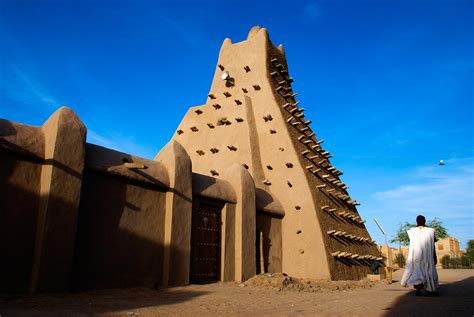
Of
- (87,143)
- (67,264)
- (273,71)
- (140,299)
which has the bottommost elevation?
(140,299)

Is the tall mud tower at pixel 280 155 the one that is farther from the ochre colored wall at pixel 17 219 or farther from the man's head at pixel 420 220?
the ochre colored wall at pixel 17 219

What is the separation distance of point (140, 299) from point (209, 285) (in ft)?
10.6

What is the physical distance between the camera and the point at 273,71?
19172 mm

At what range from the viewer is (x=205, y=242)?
11.8 meters

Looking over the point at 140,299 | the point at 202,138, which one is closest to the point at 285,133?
the point at 202,138

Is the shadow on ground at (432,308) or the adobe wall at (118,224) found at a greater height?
the adobe wall at (118,224)

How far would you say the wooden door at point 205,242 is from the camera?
11.4 metres

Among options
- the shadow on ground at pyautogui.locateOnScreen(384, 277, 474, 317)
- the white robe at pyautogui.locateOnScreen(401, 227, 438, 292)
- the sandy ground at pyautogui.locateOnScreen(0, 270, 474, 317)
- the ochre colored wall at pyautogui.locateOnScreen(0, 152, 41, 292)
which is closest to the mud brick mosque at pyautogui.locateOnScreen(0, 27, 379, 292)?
the ochre colored wall at pyautogui.locateOnScreen(0, 152, 41, 292)

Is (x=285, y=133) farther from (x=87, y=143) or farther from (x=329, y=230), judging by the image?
(x=87, y=143)

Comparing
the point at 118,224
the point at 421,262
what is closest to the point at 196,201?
the point at 118,224

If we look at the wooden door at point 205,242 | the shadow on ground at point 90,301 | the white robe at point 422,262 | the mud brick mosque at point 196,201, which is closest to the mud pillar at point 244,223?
the mud brick mosque at point 196,201

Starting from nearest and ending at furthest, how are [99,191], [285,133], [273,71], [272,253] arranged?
[99,191]
[272,253]
[285,133]
[273,71]

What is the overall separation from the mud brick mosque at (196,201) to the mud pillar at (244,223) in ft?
0.16

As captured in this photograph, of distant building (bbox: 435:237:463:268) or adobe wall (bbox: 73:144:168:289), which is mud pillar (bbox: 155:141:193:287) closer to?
adobe wall (bbox: 73:144:168:289)
